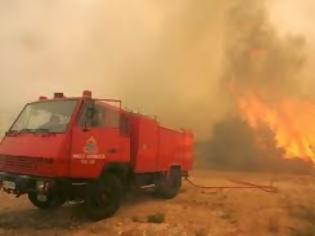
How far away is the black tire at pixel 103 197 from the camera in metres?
11.6

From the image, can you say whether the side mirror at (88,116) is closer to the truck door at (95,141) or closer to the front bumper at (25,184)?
the truck door at (95,141)

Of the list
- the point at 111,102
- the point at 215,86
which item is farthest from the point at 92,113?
the point at 215,86

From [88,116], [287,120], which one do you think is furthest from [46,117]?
[287,120]

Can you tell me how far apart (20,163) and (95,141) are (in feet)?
5.81

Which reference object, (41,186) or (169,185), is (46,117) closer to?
(41,186)

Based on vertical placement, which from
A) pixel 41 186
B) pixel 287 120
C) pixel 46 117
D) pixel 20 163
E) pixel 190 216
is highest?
pixel 287 120

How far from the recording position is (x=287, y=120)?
91.3 feet

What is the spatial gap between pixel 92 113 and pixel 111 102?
0.99m

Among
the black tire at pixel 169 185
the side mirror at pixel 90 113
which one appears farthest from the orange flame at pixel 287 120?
the side mirror at pixel 90 113

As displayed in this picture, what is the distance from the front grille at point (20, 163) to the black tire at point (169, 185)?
17.8ft

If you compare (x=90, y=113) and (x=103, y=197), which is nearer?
(x=90, y=113)

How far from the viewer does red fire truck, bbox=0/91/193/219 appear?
10.9 meters

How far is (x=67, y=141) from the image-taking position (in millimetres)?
11000

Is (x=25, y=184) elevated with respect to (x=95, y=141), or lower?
lower
